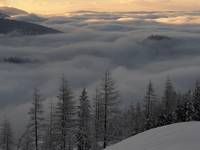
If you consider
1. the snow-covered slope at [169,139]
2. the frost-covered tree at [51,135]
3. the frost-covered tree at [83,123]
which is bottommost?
the frost-covered tree at [51,135]

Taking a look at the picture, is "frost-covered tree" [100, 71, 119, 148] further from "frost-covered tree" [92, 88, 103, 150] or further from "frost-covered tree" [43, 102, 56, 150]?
"frost-covered tree" [43, 102, 56, 150]

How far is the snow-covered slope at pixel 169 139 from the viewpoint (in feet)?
99.6

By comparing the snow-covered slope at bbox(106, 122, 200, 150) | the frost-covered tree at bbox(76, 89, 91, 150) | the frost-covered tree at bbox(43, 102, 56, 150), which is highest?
the snow-covered slope at bbox(106, 122, 200, 150)

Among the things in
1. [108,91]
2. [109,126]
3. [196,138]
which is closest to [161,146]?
[196,138]

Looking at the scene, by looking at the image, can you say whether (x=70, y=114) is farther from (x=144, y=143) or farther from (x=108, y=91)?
(x=144, y=143)

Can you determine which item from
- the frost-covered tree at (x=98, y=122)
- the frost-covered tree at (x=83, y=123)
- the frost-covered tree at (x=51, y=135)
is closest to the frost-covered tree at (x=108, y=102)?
the frost-covered tree at (x=83, y=123)

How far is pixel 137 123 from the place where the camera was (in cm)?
8506

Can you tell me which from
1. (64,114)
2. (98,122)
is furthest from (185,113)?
(64,114)

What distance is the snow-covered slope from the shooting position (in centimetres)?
3034

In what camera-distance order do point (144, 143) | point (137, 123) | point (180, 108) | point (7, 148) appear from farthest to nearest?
point (137, 123)
point (7, 148)
point (180, 108)
point (144, 143)

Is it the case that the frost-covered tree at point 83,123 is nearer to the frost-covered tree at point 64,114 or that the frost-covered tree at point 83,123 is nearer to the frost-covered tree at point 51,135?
the frost-covered tree at point 64,114

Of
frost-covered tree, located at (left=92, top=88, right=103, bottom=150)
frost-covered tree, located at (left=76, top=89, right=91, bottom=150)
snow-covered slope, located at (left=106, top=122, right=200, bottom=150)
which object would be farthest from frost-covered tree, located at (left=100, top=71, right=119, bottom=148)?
snow-covered slope, located at (left=106, top=122, right=200, bottom=150)

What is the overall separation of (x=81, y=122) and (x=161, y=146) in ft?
94.9

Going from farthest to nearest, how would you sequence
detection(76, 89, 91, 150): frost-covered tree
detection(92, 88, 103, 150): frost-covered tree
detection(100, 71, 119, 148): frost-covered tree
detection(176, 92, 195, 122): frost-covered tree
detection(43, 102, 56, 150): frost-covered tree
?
detection(43, 102, 56, 150): frost-covered tree
detection(176, 92, 195, 122): frost-covered tree
detection(92, 88, 103, 150): frost-covered tree
detection(76, 89, 91, 150): frost-covered tree
detection(100, 71, 119, 148): frost-covered tree
